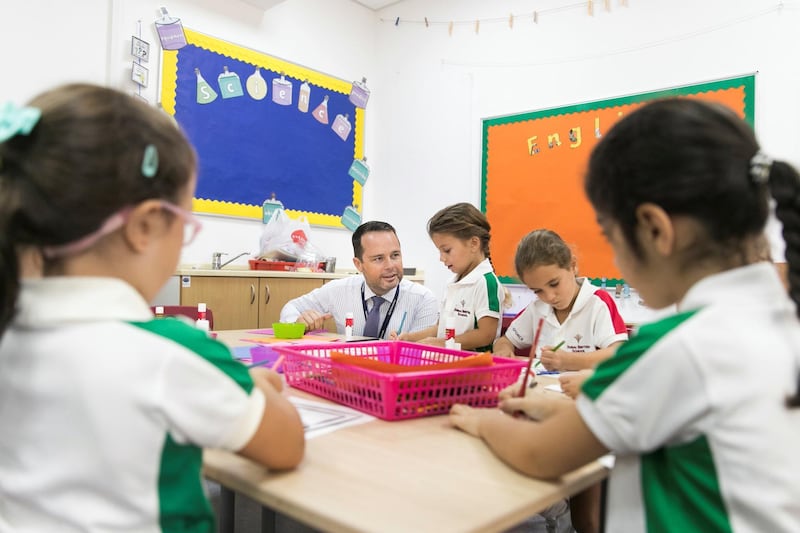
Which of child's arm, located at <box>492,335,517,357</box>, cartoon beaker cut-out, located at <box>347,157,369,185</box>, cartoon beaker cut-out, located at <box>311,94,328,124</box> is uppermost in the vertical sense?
cartoon beaker cut-out, located at <box>311,94,328,124</box>

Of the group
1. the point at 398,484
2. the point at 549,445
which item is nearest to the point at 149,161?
the point at 398,484

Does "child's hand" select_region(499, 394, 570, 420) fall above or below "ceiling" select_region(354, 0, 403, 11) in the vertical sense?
below

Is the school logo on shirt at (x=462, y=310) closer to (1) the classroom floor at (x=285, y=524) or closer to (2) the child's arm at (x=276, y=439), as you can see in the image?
(1) the classroom floor at (x=285, y=524)

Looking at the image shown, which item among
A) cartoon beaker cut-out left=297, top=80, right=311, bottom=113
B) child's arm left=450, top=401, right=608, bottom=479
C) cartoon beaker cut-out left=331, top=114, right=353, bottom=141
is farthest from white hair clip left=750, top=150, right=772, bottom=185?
cartoon beaker cut-out left=331, top=114, right=353, bottom=141

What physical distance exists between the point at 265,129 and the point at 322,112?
1.75 feet

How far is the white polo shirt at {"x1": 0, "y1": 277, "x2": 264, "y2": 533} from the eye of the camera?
25.0 inches

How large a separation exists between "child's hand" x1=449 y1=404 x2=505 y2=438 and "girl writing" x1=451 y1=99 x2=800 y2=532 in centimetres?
14

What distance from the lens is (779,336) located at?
0.69 meters

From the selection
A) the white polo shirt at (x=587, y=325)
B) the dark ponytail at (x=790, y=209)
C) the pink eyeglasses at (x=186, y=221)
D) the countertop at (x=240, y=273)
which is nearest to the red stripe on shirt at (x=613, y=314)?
the white polo shirt at (x=587, y=325)

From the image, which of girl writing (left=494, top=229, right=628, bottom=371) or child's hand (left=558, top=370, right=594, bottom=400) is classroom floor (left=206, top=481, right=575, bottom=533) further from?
child's hand (left=558, top=370, right=594, bottom=400)

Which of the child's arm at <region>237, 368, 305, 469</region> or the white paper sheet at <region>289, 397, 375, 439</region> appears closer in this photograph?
the child's arm at <region>237, 368, 305, 469</region>

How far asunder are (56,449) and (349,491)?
1.09 ft

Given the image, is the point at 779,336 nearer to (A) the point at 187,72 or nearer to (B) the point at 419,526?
(B) the point at 419,526

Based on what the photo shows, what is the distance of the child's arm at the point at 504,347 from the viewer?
2012 millimetres
